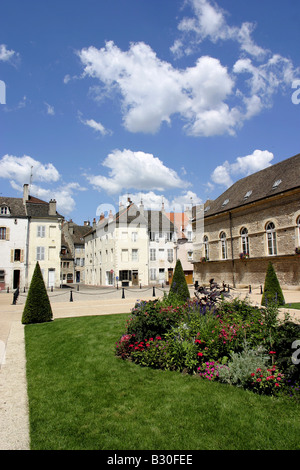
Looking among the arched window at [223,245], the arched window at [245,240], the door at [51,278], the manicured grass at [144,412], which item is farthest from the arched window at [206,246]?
the manicured grass at [144,412]

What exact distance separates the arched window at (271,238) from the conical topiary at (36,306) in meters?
15.6

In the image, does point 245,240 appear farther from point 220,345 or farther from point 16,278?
point 16,278

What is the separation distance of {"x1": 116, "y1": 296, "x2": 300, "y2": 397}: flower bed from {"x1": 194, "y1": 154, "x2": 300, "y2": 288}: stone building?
14004mm

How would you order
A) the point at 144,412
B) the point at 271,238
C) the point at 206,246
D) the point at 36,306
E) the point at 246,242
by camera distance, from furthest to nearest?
1. the point at 206,246
2. the point at 246,242
3. the point at 271,238
4. the point at 36,306
5. the point at 144,412

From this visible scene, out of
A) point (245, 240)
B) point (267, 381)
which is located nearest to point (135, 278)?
point (245, 240)

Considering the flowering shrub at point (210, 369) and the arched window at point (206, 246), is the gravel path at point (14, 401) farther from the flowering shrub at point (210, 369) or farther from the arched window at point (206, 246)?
the arched window at point (206, 246)

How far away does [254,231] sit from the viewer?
22297mm

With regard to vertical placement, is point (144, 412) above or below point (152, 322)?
below

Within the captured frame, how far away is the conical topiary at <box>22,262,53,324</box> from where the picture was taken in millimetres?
11062

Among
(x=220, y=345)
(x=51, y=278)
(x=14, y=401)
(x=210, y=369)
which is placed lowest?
(x=14, y=401)

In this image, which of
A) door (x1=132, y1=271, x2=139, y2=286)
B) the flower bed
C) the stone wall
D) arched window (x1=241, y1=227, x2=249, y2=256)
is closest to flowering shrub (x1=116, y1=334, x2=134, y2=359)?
the flower bed

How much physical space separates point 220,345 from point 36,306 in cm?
811

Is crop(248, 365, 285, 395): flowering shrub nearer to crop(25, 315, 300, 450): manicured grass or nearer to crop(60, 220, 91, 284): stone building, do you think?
crop(25, 315, 300, 450): manicured grass
